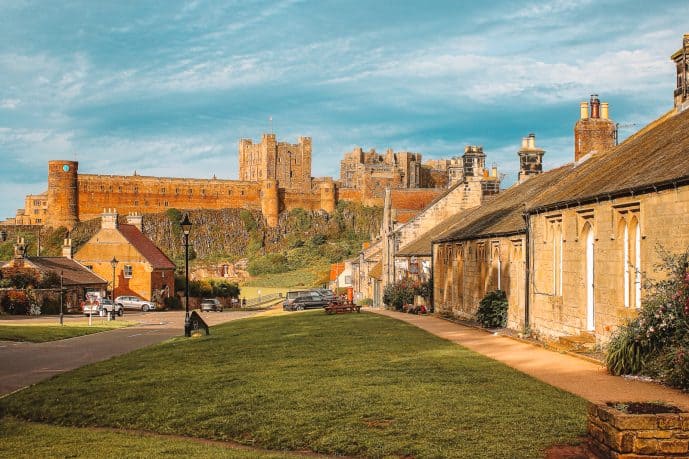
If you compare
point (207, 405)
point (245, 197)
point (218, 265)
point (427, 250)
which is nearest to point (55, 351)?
point (207, 405)

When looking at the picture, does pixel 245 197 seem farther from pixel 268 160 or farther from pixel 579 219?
pixel 579 219

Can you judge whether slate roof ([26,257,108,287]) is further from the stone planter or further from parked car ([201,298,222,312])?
the stone planter

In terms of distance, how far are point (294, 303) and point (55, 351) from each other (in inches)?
909

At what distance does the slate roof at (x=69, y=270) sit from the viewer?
53938 mm

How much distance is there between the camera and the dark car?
150 feet

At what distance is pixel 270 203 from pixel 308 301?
336ft

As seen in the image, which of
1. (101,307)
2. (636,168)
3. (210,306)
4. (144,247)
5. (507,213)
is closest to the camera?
(636,168)

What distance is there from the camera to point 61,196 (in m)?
131

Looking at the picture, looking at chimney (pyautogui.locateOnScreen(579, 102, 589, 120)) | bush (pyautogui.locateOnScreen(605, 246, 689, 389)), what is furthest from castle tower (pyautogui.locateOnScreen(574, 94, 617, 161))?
bush (pyautogui.locateOnScreen(605, 246, 689, 389))

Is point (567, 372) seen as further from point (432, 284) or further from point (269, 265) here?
point (269, 265)

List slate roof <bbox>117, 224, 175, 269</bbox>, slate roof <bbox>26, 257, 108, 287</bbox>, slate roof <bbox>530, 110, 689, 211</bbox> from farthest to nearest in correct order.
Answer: slate roof <bbox>117, 224, 175, 269</bbox> → slate roof <bbox>26, 257, 108, 287</bbox> → slate roof <bbox>530, 110, 689, 211</bbox>

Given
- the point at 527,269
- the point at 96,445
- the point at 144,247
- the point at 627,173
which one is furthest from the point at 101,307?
the point at 96,445

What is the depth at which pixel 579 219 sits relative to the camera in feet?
57.8

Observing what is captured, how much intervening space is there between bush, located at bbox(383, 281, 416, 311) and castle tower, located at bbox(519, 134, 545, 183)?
23.7 feet
